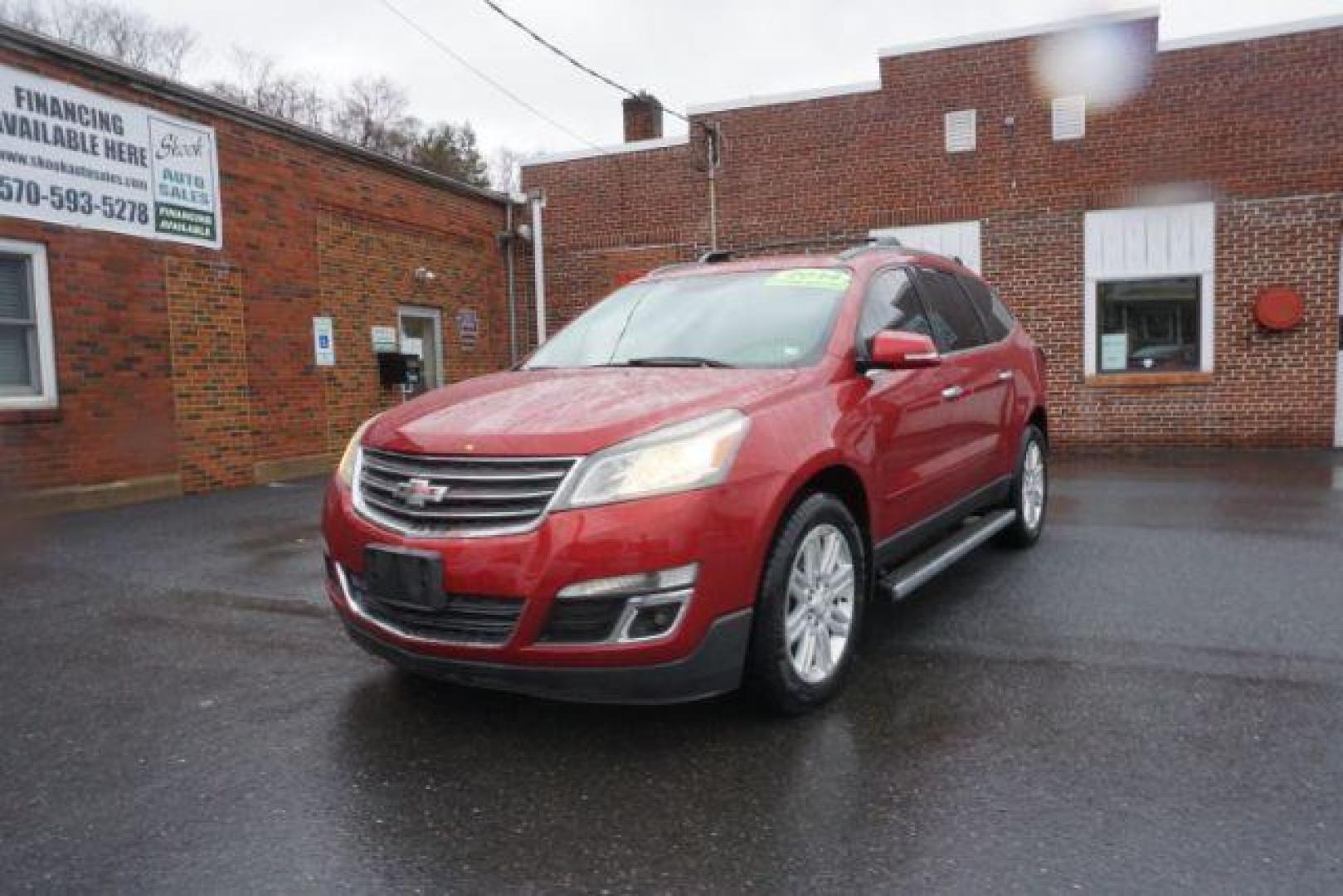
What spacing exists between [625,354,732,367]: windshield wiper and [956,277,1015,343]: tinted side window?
7.07 ft

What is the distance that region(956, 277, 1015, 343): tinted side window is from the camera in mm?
5422

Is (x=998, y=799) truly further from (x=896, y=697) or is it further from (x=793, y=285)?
(x=793, y=285)

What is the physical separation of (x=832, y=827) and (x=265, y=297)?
951cm

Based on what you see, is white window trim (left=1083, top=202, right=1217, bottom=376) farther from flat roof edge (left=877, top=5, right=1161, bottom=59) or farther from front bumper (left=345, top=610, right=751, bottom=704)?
front bumper (left=345, top=610, right=751, bottom=704)

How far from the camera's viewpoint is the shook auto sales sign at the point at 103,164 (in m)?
7.86

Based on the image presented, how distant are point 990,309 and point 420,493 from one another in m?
3.84

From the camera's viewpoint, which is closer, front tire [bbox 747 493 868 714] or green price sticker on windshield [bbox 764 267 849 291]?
front tire [bbox 747 493 868 714]

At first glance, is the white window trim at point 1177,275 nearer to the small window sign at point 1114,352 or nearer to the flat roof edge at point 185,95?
the small window sign at point 1114,352

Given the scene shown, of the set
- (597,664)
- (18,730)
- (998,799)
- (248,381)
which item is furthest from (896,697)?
(248,381)

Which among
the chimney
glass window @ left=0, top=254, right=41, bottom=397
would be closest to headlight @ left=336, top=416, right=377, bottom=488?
glass window @ left=0, top=254, right=41, bottom=397

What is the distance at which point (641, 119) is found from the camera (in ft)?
50.8

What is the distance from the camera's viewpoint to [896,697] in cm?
350

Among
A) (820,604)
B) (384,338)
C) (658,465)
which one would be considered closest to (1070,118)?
(384,338)

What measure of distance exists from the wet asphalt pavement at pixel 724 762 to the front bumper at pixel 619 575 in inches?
11.7
